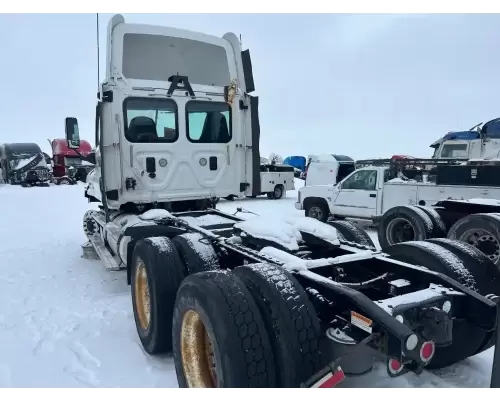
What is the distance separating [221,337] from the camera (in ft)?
8.22

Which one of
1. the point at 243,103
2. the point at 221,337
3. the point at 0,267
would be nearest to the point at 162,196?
the point at 243,103

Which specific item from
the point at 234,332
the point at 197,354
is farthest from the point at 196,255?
the point at 234,332

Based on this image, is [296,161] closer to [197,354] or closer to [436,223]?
[436,223]

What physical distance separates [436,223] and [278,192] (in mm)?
12358

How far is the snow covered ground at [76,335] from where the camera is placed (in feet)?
11.4

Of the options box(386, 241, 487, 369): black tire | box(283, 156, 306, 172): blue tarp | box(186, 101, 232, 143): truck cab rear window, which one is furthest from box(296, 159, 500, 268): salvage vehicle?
box(283, 156, 306, 172): blue tarp

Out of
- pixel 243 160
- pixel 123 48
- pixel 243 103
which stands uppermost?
pixel 123 48

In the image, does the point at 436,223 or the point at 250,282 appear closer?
the point at 250,282

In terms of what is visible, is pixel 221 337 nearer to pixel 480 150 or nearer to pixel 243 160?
pixel 243 160

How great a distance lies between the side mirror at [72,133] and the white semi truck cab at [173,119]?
14 millimetres

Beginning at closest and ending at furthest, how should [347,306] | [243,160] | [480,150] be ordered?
[347,306] < [243,160] < [480,150]

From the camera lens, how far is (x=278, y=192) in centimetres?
1961

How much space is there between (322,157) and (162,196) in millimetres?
16287

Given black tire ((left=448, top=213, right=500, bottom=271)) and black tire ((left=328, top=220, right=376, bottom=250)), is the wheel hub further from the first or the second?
black tire ((left=328, top=220, right=376, bottom=250))
